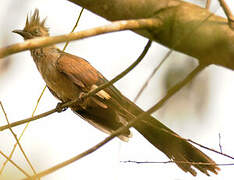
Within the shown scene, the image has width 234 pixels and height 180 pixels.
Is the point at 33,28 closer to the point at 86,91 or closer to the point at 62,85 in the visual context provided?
the point at 62,85

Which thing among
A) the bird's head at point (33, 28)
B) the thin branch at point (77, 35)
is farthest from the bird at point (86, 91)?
the thin branch at point (77, 35)

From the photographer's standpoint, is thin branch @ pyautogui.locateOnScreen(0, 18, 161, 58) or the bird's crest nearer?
thin branch @ pyautogui.locateOnScreen(0, 18, 161, 58)

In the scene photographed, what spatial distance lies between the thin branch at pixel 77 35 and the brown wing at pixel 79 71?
2.37 m

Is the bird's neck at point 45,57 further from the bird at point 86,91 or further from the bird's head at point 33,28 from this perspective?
the bird's head at point 33,28

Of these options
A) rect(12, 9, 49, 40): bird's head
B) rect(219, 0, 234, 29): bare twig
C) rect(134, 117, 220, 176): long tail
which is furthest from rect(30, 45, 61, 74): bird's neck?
rect(219, 0, 234, 29): bare twig

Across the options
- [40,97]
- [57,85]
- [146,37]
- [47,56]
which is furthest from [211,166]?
[47,56]

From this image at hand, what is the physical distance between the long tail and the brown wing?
106cm

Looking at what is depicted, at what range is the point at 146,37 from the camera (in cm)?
252

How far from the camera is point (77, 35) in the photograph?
1.95 meters

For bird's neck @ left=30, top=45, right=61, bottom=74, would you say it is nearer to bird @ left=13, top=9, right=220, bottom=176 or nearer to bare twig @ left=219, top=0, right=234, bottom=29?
bird @ left=13, top=9, right=220, bottom=176

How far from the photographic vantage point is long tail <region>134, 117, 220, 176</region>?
10.6 ft

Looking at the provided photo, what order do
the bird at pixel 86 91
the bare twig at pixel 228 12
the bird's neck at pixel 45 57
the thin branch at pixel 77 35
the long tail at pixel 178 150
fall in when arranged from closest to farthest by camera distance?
the thin branch at pixel 77 35, the bare twig at pixel 228 12, the long tail at pixel 178 150, the bird at pixel 86 91, the bird's neck at pixel 45 57

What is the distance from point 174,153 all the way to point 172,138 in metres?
0.19

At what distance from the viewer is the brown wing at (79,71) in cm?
459
